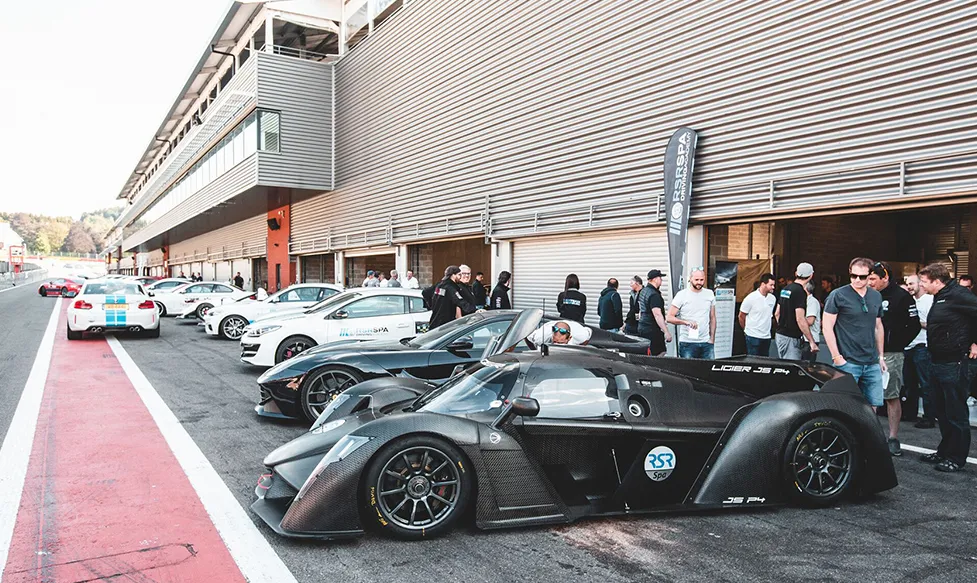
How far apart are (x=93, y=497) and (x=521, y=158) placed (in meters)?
11.6

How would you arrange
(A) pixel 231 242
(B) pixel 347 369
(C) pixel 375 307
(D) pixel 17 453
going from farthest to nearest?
1. (A) pixel 231 242
2. (C) pixel 375 307
3. (B) pixel 347 369
4. (D) pixel 17 453

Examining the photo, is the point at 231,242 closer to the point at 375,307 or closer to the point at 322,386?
the point at 375,307

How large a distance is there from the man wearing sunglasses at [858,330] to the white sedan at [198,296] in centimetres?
1629

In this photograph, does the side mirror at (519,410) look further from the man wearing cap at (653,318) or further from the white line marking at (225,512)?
the man wearing cap at (653,318)

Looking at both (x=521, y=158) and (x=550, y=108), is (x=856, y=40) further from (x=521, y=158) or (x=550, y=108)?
(x=521, y=158)

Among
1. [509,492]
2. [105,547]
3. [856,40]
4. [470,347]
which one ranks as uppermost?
[856,40]

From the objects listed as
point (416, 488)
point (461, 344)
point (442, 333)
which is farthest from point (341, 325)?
point (416, 488)

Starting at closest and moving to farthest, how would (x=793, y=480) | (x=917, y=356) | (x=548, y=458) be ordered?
1. (x=548, y=458)
2. (x=793, y=480)
3. (x=917, y=356)

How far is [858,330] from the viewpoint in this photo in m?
5.81

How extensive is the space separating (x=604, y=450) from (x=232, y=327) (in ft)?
43.1

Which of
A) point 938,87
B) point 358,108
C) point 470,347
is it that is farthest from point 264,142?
point 938,87

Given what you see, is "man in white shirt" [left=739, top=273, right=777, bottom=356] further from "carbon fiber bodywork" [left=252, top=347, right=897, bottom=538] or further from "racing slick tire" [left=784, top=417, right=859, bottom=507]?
"racing slick tire" [left=784, top=417, right=859, bottom=507]

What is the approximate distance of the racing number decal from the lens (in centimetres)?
419

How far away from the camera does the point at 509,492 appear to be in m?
3.98
